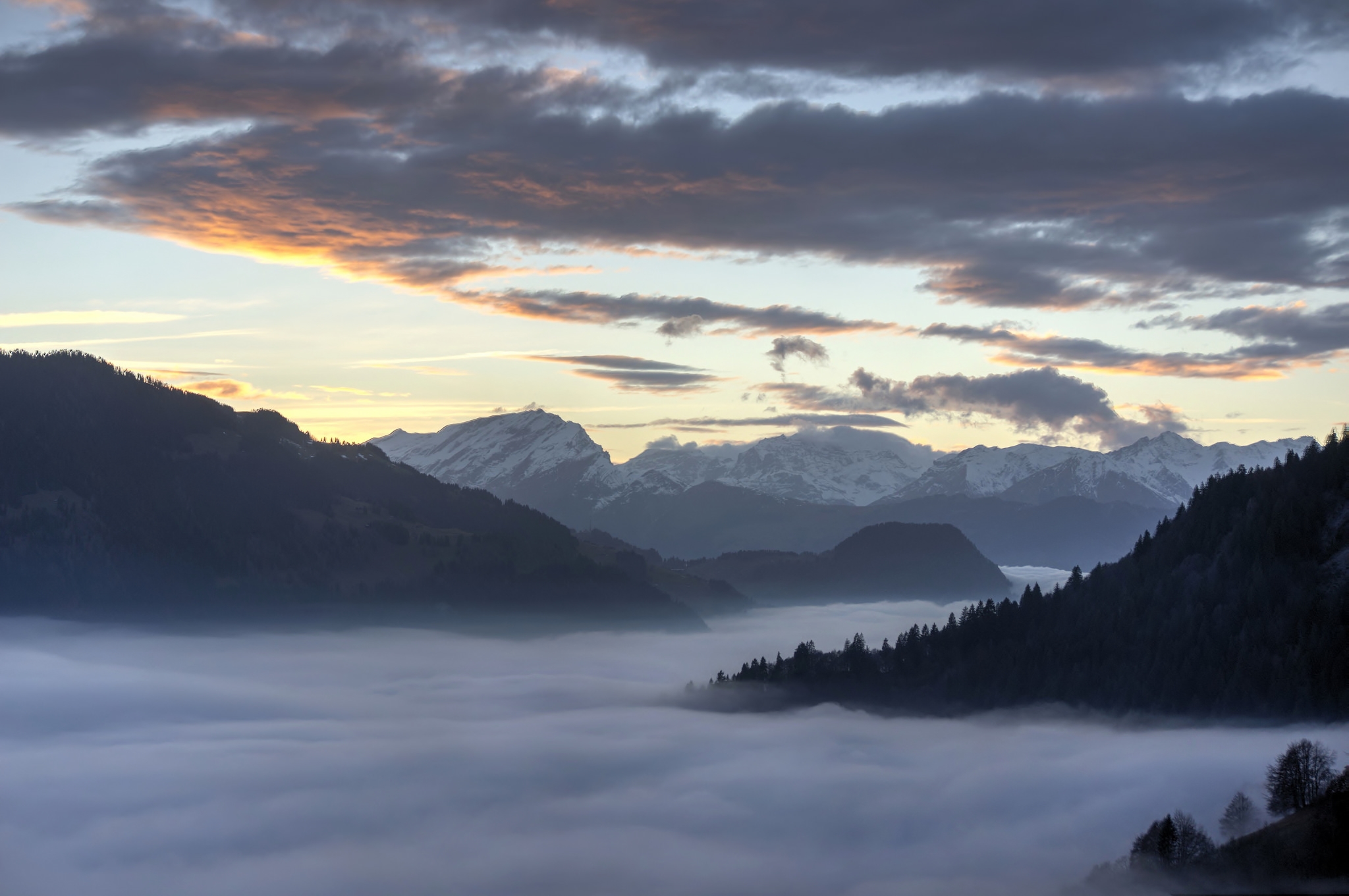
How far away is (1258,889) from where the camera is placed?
198 m

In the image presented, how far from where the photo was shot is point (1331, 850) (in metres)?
196

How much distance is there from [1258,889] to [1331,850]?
13292mm
